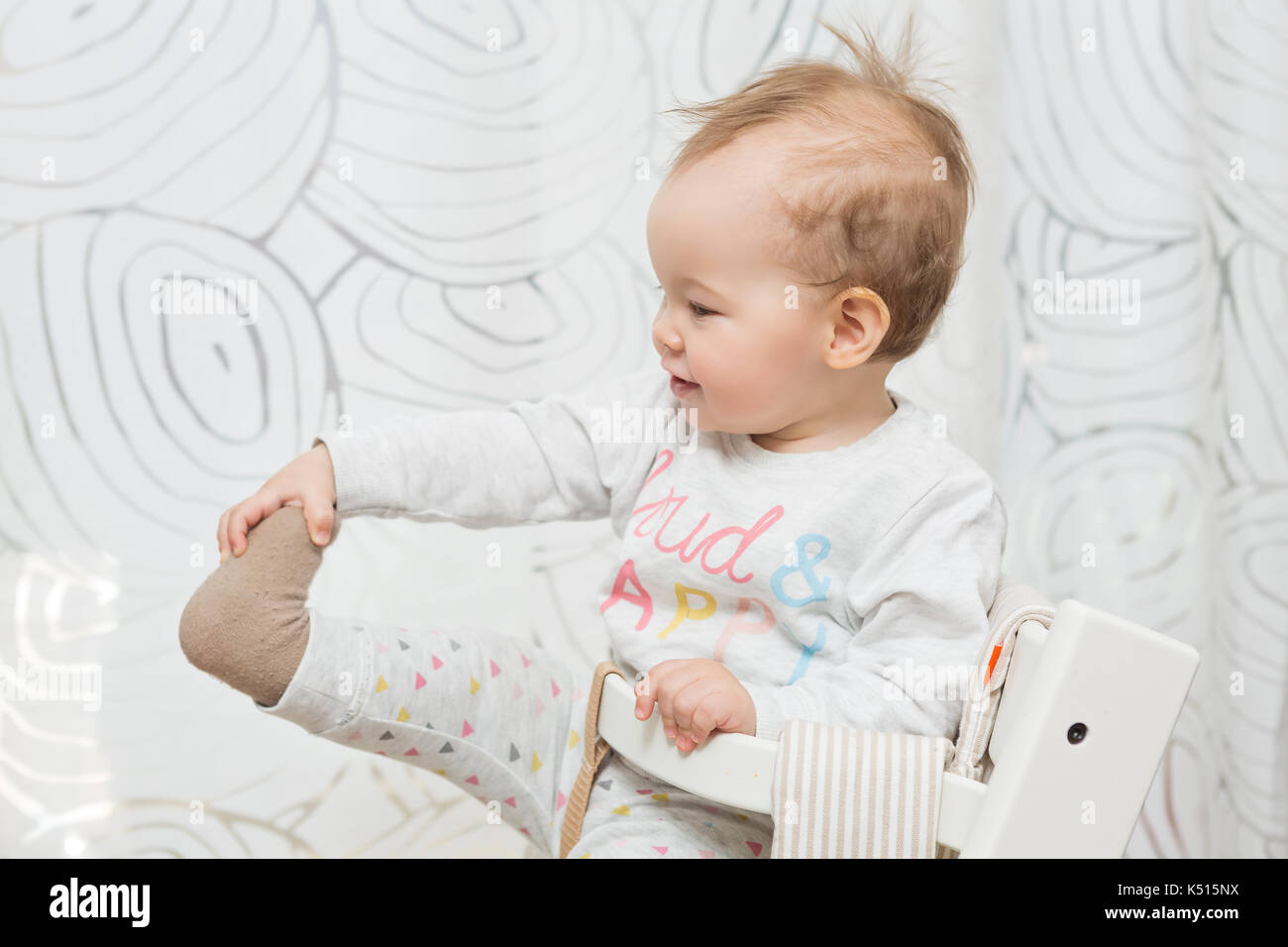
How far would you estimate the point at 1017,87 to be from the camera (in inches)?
41.9

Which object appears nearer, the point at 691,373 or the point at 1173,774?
the point at 691,373

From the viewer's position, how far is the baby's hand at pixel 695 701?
605 mm

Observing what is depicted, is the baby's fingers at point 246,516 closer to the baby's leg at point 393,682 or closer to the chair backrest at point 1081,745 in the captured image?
the baby's leg at point 393,682

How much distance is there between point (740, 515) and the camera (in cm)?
74

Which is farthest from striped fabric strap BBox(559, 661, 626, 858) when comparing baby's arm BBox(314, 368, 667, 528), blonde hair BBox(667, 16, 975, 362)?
blonde hair BBox(667, 16, 975, 362)

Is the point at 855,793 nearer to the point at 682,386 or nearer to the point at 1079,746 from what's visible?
the point at 1079,746

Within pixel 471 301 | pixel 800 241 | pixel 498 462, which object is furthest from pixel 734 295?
pixel 471 301

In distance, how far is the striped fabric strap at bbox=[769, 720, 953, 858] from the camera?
57cm

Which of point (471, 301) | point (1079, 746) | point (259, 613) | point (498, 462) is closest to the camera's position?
point (1079, 746)

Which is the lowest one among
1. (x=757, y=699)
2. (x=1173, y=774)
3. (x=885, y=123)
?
(x=1173, y=774)

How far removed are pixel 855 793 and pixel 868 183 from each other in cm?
35

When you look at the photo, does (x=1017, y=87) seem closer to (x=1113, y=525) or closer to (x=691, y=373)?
(x=1113, y=525)
